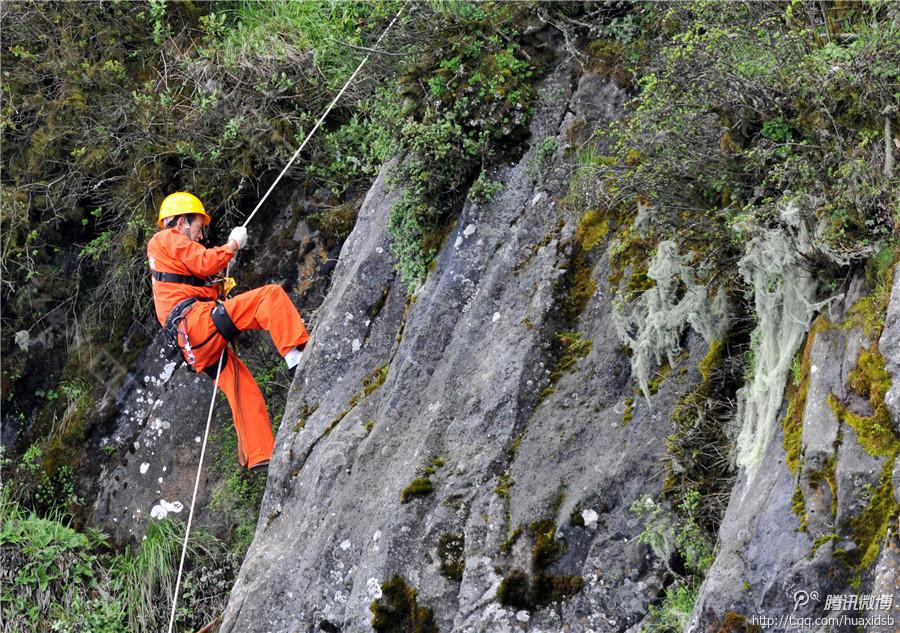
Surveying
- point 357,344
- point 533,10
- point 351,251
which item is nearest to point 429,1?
point 533,10

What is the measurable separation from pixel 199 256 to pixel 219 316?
0.52 metres

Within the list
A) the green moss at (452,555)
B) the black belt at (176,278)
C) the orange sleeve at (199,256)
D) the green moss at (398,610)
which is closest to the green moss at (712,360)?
the green moss at (452,555)

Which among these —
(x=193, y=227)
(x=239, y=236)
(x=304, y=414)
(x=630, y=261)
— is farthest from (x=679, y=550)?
(x=193, y=227)

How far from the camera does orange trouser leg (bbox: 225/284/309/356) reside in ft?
26.3

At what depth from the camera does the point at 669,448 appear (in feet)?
16.9

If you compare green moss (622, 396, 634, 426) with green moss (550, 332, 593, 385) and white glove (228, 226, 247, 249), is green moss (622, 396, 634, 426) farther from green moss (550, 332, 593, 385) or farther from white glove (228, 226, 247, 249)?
white glove (228, 226, 247, 249)

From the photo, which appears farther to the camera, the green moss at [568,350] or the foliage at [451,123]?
the foliage at [451,123]

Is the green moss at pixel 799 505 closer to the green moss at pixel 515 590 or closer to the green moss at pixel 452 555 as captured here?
the green moss at pixel 515 590

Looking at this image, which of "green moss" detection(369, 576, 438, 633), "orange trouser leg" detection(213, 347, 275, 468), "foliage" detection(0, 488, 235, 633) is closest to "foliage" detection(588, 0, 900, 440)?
"green moss" detection(369, 576, 438, 633)

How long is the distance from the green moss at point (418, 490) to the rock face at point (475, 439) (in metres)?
0.02

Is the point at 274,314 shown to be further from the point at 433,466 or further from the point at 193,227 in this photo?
the point at 433,466

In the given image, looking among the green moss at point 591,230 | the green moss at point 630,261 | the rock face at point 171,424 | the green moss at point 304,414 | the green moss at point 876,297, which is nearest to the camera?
the green moss at point 876,297

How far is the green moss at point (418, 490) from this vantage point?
595 cm

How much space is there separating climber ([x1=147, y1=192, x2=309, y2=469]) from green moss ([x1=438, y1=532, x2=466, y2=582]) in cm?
270
